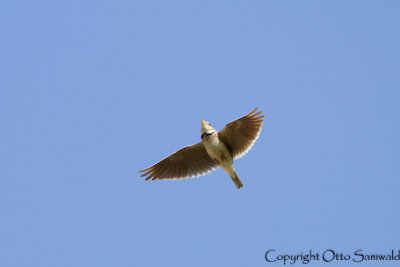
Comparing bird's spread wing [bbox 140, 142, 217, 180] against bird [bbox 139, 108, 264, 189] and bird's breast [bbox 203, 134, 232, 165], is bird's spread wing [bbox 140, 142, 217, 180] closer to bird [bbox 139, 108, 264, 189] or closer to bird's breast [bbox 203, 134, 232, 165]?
bird [bbox 139, 108, 264, 189]

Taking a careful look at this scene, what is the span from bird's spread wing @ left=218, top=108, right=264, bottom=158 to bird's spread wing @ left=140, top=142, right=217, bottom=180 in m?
1.05

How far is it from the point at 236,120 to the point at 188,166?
2.53 m

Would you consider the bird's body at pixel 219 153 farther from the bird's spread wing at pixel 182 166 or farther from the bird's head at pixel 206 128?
the bird's spread wing at pixel 182 166

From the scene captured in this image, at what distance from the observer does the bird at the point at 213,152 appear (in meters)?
14.5

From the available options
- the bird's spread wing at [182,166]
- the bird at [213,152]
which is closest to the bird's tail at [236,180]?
the bird at [213,152]

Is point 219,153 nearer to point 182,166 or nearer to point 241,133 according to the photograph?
Result: point 241,133

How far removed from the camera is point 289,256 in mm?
13984

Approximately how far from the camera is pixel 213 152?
14.6 m

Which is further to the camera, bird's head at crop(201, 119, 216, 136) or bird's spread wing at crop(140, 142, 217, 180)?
bird's spread wing at crop(140, 142, 217, 180)

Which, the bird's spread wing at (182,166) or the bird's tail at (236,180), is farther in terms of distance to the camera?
the bird's spread wing at (182,166)

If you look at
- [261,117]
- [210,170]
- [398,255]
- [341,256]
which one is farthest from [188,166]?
[398,255]

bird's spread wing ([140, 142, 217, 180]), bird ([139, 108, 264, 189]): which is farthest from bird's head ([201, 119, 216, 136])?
bird's spread wing ([140, 142, 217, 180])

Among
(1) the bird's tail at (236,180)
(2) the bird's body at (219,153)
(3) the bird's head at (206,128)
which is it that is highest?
(3) the bird's head at (206,128)

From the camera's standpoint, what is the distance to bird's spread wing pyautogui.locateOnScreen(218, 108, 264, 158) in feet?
47.0
